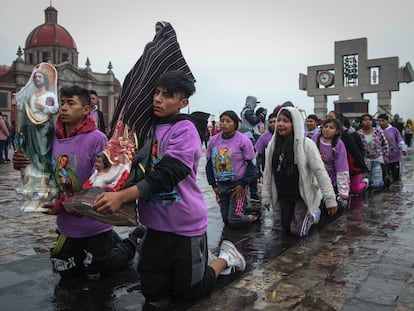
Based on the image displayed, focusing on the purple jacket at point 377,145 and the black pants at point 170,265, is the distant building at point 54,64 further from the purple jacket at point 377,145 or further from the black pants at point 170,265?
the black pants at point 170,265

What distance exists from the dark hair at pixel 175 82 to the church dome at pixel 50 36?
5219 centimetres

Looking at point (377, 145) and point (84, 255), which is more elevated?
point (377, 145)

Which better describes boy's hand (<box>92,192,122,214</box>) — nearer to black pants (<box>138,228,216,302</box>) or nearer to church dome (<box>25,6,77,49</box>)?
black pants (<box>138,228,216,302</box>)

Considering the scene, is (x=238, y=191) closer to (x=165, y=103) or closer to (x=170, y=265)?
(x=170, y=265)

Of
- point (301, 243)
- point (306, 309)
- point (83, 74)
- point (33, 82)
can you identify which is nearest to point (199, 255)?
point (306, 309)

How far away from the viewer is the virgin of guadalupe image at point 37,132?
10.3 ft

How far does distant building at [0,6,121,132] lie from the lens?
46.6 m

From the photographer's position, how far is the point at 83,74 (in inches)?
2005

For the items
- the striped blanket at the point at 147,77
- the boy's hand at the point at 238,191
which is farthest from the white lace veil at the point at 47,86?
the boy's hand at the point at 238,191

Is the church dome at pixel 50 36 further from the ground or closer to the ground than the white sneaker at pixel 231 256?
further from the ground

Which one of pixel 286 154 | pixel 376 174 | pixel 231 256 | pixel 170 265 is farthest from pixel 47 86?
pixel 376 174

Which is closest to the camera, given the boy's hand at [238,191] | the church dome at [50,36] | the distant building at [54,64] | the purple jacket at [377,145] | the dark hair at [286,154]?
the dark hair at [286,154]

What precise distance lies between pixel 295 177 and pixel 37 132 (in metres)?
2.85

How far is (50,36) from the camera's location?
50750mm
